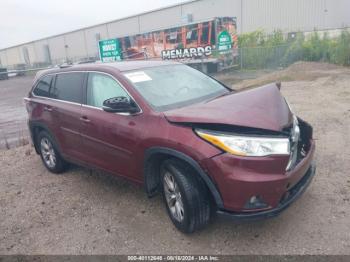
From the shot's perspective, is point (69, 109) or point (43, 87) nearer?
point (69, 109)

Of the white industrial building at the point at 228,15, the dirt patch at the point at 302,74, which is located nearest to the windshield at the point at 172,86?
the dirt patch at the point at 302,74

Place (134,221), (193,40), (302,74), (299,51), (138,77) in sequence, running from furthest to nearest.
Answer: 1. (193,40)
2. (299,51)
3. (302,74)
4. (138,77)
5. (134,221)

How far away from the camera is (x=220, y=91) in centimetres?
429

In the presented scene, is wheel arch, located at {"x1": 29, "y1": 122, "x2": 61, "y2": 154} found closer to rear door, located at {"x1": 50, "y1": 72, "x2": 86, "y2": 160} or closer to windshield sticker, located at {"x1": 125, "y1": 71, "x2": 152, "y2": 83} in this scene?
rear door, located at {"x1": 50, "y1": 72, "x2": 86, "y2": 160}

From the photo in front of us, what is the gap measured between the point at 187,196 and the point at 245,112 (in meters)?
0.93

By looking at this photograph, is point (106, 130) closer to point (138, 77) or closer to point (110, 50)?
point (138, 77)

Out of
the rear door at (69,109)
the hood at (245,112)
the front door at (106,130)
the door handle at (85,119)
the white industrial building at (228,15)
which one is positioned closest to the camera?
the hood at (245,112)

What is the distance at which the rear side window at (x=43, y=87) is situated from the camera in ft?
17.1

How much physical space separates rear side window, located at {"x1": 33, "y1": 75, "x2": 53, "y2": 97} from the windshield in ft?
6.07

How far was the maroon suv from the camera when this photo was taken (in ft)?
9.50

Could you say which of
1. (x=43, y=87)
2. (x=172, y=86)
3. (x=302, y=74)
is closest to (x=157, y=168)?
(x=172, y=86)

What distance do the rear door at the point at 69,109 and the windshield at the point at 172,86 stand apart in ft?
3.04

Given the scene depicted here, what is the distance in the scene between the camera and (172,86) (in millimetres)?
4051

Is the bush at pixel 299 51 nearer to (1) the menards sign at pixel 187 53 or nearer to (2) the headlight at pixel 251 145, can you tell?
(1) the menards sign at pixel 187 53
